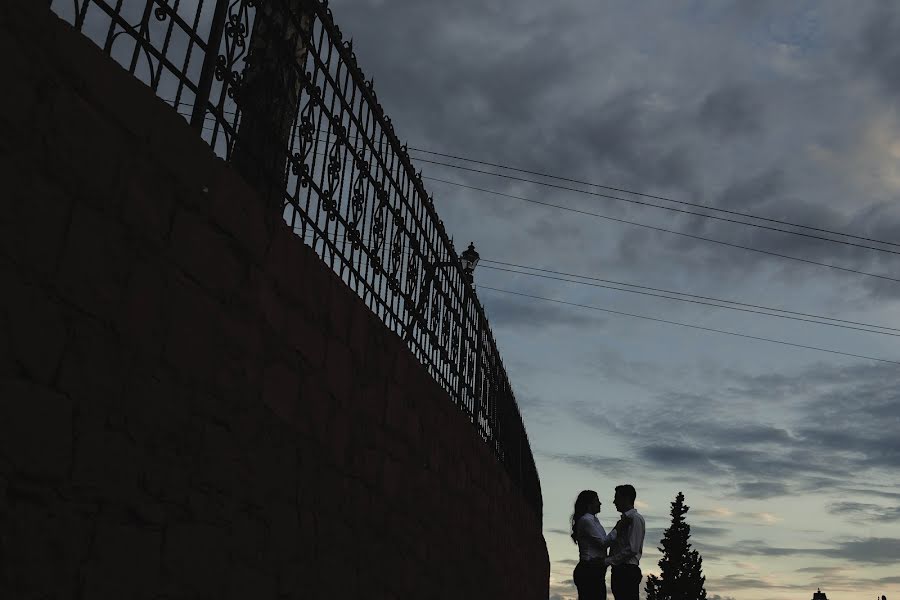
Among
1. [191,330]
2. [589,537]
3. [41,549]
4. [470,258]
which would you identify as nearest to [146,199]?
[191,330]

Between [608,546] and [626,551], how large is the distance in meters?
0.33

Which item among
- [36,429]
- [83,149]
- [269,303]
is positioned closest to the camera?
[36,429]

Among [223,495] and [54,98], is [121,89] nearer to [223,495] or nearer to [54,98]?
[54,98]

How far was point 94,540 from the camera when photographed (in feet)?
9.13

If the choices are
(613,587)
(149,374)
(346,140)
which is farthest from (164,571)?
(613,587)

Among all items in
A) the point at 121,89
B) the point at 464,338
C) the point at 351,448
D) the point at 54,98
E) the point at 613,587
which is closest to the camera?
the point at 54,98

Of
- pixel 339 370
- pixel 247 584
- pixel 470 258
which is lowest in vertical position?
pixel 247 584

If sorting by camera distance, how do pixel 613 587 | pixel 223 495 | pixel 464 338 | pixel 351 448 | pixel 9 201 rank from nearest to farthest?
pixel 9 201, pixel 223 495, pixel 351 448, pixel 613 587, pixel 464 338

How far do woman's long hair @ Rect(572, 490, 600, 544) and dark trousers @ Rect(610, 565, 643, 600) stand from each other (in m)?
0.68

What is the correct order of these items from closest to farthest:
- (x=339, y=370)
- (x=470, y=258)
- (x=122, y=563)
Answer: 1. (x=122, y=563)
2. (x=339, y=370)
3. (x=470, y=258)

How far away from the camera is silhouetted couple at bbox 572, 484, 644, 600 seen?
7469 mm

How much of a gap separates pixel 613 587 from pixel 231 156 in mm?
5184

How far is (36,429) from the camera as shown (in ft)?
8.44

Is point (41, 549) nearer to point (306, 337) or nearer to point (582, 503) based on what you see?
point (306, 337)
